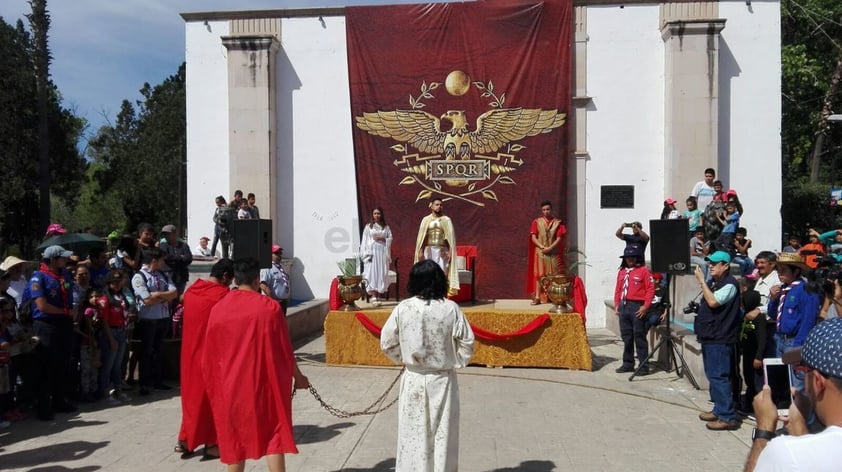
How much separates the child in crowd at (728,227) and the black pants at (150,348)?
9.21 metres

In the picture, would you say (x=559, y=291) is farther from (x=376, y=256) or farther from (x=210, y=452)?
(x=210, y=452)

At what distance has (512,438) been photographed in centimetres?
Answer: 640

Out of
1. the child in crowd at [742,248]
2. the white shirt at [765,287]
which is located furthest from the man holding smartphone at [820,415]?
the child in crowd at [742,248]

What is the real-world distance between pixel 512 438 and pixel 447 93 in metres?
9.51

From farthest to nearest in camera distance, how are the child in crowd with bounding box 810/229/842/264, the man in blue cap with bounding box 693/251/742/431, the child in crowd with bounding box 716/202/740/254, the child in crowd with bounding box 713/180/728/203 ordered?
the child in crowd with bounding box 810/229/842/264
the child in crowd with bounding box 713/180/728/203
the child in crowd with bounding box 716/202/740/254
the man in blue cap with bounding box 693/251/742/431

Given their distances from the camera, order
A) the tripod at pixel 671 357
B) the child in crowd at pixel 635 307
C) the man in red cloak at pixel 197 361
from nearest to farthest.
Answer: the man in red cloak at pixel 197 361, the tripod at pixel 671 357, the child in crowd at pixel 635 307

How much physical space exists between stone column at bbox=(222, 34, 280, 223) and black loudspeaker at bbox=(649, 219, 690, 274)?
27.5ft

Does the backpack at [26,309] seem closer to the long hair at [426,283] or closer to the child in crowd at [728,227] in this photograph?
the long hair at [426,283]

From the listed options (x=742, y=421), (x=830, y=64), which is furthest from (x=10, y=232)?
(x=830, y=64)

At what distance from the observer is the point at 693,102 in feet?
45.0

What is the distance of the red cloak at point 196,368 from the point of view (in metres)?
5.45

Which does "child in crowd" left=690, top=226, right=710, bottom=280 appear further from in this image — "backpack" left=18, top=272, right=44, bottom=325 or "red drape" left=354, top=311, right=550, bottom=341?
"backpack" left=18, top=272, right=44, bottom=325

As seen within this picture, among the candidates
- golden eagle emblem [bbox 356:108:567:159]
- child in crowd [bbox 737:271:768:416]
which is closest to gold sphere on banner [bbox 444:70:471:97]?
golden eagle emblem [bbox 356:108:567:159]

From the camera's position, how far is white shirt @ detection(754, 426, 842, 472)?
167 centimetres
